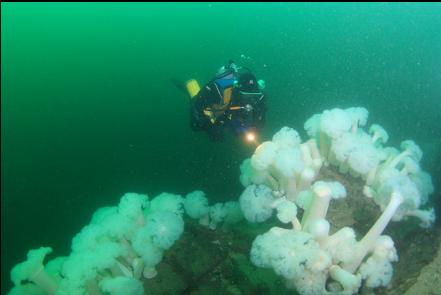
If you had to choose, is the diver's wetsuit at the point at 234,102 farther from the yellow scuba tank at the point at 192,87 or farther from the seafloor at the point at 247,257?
the seafloor at the point at 247,257

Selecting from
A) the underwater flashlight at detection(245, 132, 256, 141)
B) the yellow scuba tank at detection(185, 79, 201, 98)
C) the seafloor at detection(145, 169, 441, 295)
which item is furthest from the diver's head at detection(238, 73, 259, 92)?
the seafloor at detection(145, 169, 441, 295)

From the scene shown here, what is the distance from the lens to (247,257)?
13.5 ft

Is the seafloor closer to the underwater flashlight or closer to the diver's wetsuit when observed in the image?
the underwater flashlight

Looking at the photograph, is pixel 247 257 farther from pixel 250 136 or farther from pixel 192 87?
pixel 192 87

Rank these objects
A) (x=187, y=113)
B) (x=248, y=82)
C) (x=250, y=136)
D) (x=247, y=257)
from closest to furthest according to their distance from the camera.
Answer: (x=247, y=257) < (x=250, y=136) < (x=248, y=82) < (x=187, y=113)

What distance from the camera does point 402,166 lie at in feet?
14.2

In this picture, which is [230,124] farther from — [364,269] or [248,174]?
[364,269]

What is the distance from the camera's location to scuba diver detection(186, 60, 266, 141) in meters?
5.98

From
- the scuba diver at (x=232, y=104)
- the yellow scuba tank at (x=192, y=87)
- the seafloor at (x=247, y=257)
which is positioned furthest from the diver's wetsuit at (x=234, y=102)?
the seafloor at (x=247, y=257)

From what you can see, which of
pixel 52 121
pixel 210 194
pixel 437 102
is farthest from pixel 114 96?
pixel 437 102

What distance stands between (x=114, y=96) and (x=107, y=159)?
625 inches

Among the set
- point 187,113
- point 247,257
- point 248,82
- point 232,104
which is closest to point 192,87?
point 232,104

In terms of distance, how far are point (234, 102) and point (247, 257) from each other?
110 inches

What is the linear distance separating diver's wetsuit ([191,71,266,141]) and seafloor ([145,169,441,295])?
1.88 metres
